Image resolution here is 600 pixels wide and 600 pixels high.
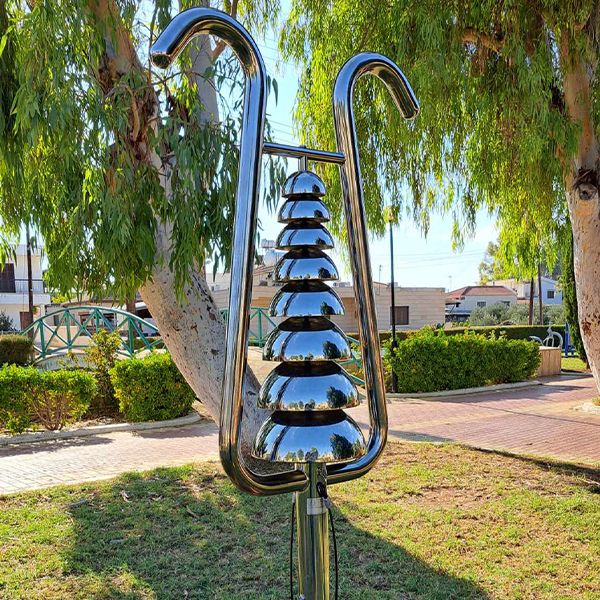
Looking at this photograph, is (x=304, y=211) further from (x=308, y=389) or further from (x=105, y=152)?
(x=105, y=152)

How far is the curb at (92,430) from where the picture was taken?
1034cm

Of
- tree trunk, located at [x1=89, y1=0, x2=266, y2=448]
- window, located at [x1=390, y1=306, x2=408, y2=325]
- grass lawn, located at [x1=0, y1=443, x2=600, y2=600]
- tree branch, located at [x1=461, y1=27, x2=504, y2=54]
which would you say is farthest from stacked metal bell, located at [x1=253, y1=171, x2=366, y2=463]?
window, located at [x1=390, y1=306, x2=408, y2=325]

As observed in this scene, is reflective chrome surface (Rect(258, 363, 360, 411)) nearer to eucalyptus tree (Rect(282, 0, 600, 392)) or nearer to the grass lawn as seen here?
the grass lawn

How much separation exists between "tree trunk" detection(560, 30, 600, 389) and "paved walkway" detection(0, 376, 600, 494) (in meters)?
2.63

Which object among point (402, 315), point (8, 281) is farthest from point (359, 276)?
point (8, 281)

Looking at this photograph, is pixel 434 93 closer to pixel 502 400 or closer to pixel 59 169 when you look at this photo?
pixel 59 169

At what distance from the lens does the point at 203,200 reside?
526cm

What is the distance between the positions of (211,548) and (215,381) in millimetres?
1704

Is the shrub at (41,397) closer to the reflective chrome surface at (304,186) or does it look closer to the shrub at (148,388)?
the shrub at (148,388)

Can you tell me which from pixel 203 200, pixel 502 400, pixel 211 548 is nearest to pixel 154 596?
pixel 211 548

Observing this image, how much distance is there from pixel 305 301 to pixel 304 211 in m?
0.23

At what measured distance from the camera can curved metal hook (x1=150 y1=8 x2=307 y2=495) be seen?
137 centimetres

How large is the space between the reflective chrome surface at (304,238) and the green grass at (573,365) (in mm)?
21594

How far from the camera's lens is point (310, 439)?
141 cm
